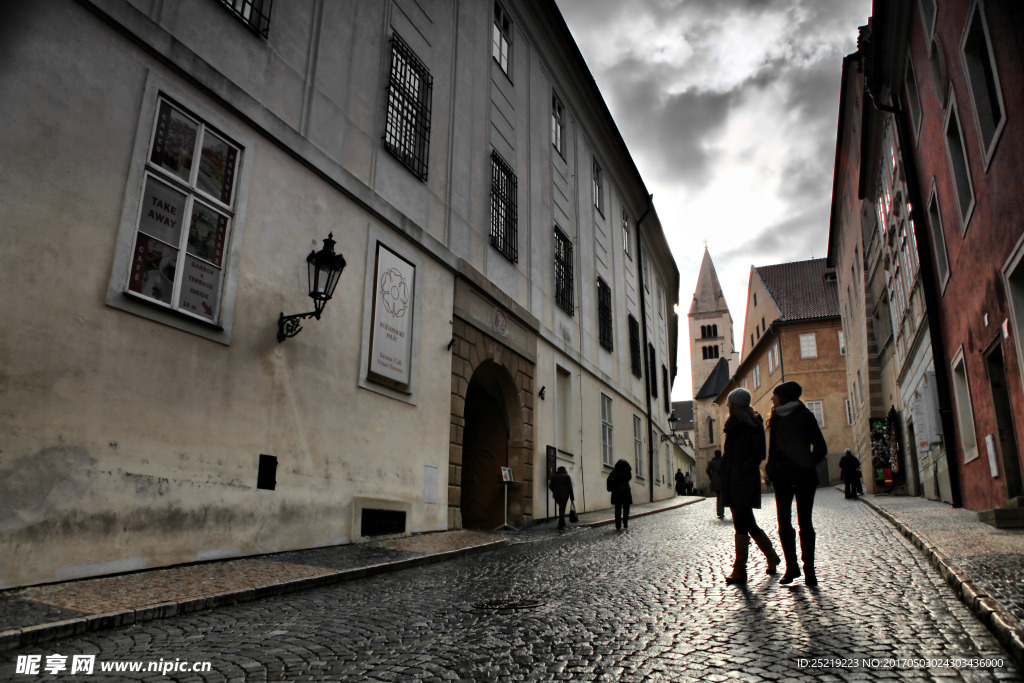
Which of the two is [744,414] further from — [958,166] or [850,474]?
[850,474]

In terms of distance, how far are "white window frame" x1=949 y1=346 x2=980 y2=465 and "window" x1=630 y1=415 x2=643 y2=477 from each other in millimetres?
12277

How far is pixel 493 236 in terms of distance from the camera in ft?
52.7

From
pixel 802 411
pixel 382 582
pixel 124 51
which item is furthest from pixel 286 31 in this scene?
pixel 802 411

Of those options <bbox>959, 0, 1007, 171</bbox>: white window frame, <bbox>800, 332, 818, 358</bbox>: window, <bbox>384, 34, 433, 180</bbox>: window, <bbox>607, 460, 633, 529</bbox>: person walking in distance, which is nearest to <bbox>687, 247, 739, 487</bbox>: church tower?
<bbox>800, 332, 818, 358</bbox>: window

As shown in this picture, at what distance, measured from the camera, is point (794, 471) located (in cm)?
648

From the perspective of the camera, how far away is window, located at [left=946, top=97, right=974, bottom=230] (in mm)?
12078

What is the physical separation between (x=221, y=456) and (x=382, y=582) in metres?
2.32

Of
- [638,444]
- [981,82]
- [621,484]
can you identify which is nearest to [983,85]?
[981,82]

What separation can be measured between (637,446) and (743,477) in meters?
20.4

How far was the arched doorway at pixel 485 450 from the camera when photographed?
1590 centimetres

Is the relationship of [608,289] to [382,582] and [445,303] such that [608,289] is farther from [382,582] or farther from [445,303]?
[382,582]

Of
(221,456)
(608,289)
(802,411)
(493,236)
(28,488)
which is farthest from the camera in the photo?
(608,289)

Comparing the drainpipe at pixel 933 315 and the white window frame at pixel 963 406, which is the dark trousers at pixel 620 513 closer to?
the white window frame at pixel 963 406

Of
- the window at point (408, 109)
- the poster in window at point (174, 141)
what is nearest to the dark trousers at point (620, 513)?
the window at point (408, 109)
